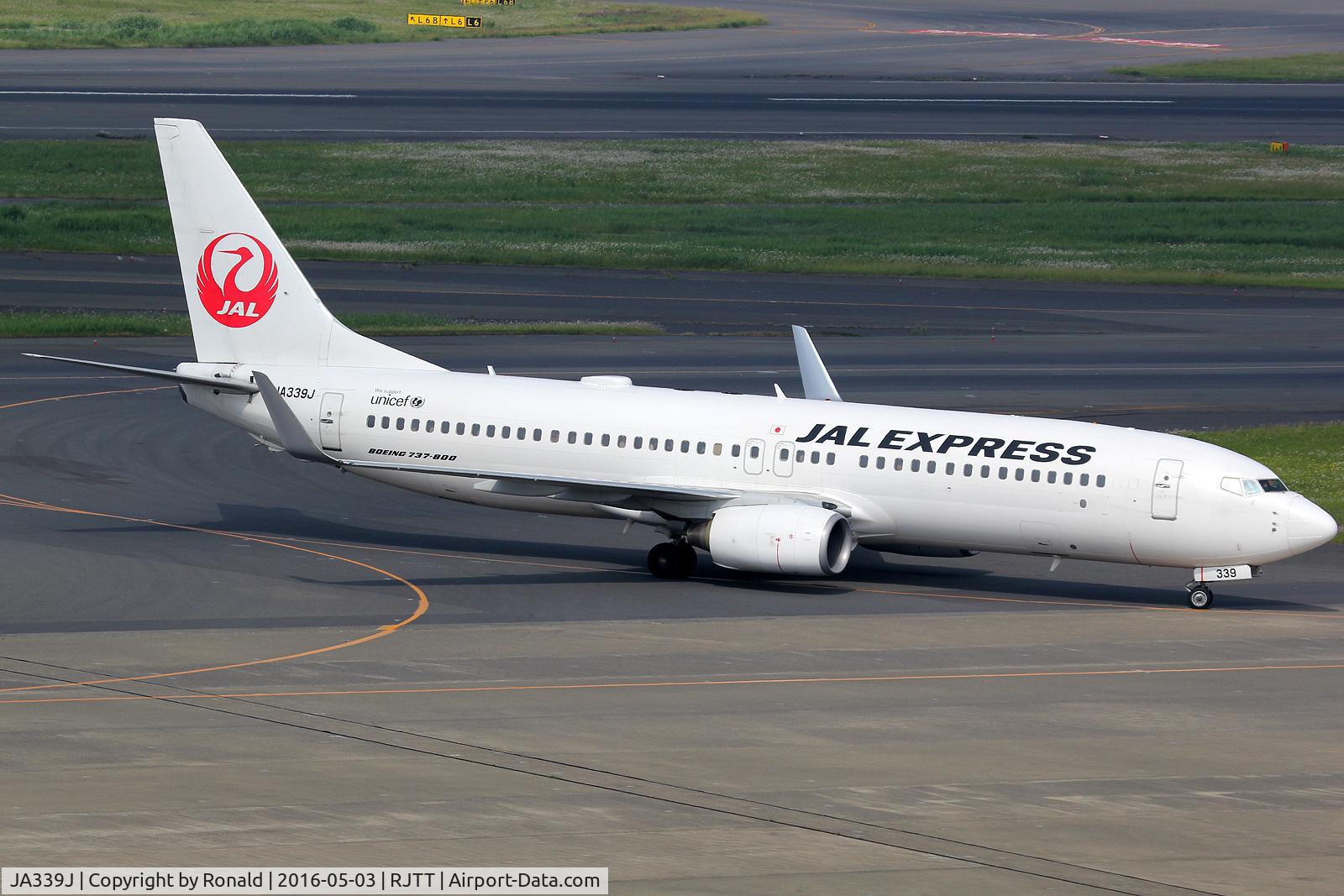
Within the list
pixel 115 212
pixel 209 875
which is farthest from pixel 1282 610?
pixel 115 212

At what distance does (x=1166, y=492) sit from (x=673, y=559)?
419 inches

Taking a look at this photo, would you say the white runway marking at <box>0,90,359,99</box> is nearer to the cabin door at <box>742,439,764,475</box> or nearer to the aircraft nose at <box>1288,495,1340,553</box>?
the cabin door at <box>742,439,764,475</box>

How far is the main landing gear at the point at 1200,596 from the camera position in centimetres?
3966

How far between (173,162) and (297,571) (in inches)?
432

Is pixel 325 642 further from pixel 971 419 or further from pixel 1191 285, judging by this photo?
pixel 1191 285

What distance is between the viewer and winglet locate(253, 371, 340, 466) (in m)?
42.9

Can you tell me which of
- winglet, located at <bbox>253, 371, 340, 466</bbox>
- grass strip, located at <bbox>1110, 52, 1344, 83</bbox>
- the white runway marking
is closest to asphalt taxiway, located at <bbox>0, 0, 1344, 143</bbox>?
the white runway marking

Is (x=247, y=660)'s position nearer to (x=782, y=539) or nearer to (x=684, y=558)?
(x=684, y=558)

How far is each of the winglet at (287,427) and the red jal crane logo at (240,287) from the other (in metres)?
1.95

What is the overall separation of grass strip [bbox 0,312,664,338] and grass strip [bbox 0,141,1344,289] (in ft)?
47.4

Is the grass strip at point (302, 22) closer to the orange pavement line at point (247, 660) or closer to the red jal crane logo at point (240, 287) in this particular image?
the red jal crane logo at point (240, 287)

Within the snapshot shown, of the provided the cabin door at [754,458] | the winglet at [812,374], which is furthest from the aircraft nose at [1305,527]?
the winglet at [812,374]

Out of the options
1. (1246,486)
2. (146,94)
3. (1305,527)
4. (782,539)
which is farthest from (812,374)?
(146,94)

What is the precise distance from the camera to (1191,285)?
8544 centimetres
